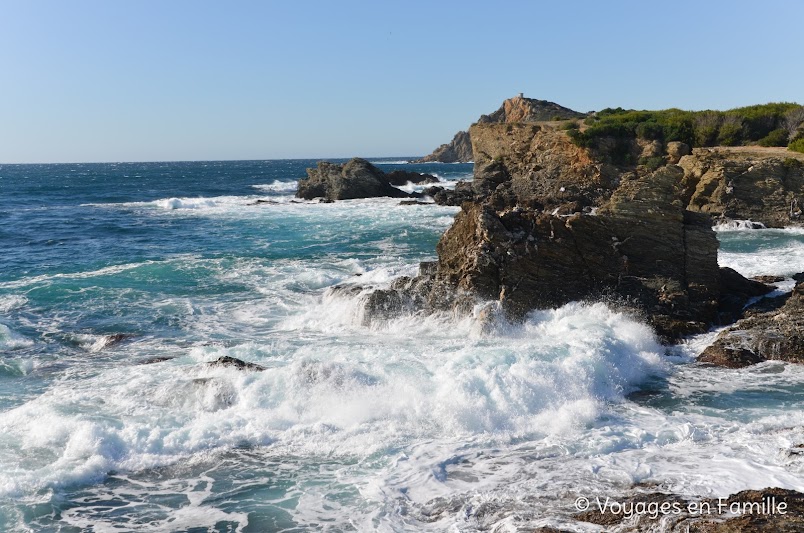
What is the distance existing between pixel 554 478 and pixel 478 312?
741 cm

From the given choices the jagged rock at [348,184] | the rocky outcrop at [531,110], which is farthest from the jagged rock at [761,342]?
the rocky outcrop at [531,110]

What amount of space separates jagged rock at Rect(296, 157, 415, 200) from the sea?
3503 centimetres

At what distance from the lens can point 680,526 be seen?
21.9 ft

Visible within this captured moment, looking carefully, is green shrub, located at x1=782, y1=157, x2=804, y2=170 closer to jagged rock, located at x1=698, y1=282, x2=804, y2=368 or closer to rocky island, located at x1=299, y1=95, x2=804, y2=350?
rocky island, located at x1=299, y1=95, x2=804, y2=350

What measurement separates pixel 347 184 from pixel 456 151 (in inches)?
4104

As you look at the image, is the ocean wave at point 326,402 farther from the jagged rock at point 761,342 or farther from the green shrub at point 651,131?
the green shrub at point 651,131

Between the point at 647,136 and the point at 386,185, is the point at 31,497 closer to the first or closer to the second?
the point at 647,136

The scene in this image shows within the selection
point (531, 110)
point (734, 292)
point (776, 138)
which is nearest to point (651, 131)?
point (776, 138)

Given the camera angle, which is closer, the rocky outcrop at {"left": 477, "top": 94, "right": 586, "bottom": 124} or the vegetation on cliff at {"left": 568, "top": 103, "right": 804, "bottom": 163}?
the vegetation on cliff at {"left": 568, "top": 103, "right": 804, "bottom": 163}

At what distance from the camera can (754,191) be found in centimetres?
3231

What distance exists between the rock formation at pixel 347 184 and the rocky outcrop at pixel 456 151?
319 feet

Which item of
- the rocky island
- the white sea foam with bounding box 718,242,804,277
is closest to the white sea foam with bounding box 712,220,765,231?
the white sea foam with bounding box 718,242,804,277

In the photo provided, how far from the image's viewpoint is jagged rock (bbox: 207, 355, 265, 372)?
1287 centimetres

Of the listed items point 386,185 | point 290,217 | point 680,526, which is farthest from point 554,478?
point 386,185
